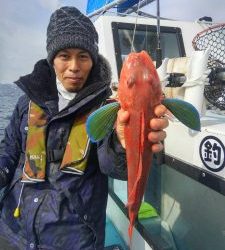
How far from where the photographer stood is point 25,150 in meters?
2.66

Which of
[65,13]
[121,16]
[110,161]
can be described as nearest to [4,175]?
[110,161]

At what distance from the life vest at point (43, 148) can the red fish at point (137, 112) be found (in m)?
0.62

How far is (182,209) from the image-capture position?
3.15 m

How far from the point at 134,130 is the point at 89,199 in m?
0.95

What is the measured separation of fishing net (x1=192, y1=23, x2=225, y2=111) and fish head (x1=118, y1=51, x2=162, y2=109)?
1.49 m

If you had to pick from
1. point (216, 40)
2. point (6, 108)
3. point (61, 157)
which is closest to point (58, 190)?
point (61, 157)

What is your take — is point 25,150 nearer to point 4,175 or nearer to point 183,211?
point 4,175

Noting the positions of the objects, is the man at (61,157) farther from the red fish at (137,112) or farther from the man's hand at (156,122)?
the man's hand at (156,122)

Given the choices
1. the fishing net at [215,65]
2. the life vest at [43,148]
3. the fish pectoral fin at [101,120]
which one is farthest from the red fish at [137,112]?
the fishing net at [215,65]

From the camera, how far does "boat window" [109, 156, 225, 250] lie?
105 inches

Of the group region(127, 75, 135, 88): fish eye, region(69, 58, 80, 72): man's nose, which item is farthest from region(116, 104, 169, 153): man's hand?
region(69, 58, 80, 72): man's nose


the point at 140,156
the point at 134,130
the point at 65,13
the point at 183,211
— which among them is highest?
the point at 65,13

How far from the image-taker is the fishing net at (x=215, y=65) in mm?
3001

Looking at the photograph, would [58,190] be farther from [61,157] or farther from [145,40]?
[145,40]
